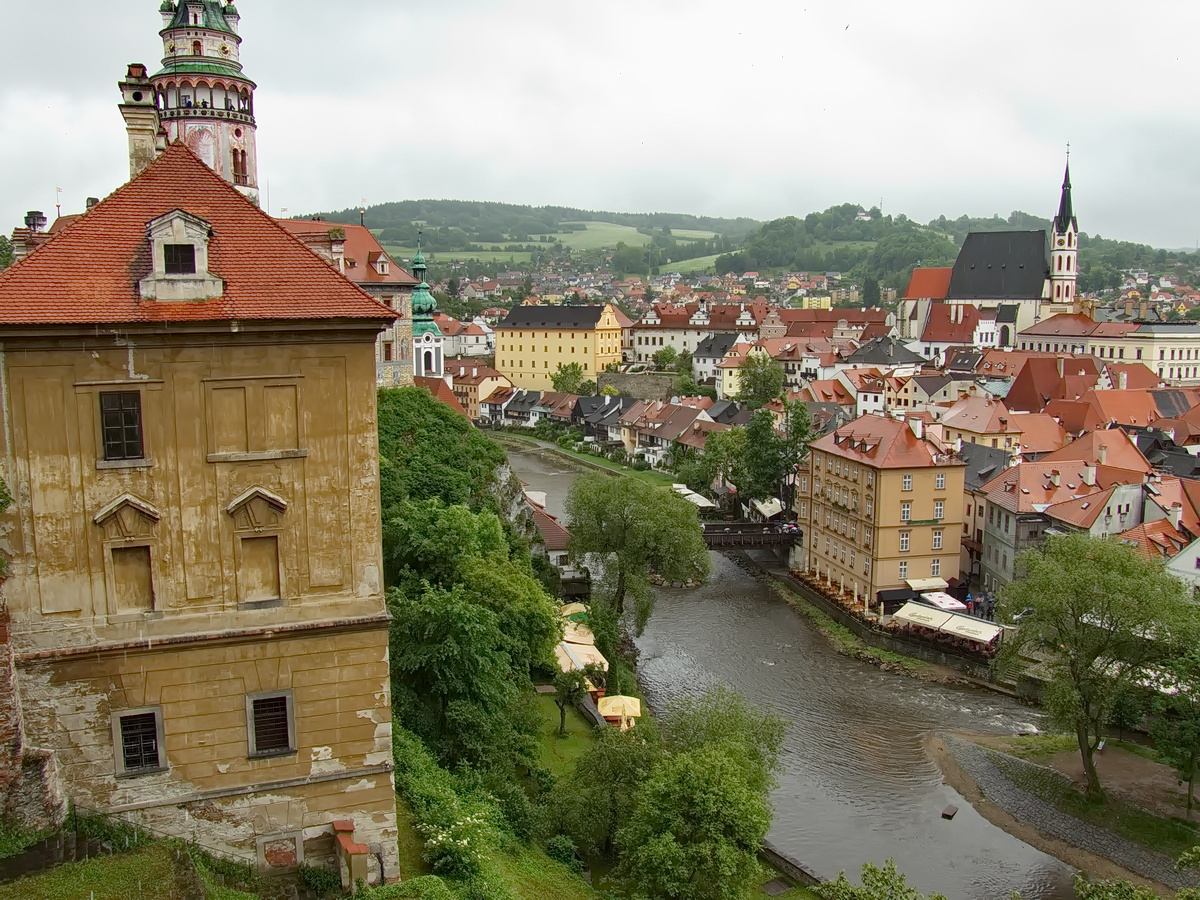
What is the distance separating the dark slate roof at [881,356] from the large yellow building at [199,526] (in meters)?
75.1

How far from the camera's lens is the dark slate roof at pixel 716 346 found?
98.4 m

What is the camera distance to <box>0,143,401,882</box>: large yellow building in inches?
474

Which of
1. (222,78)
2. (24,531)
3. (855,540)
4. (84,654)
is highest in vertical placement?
(222,78)

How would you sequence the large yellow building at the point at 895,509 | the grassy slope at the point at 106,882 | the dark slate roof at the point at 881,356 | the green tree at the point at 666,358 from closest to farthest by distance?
1. the grassy slope at the point at 106,882
2. the large yellow building at the point at 895,509
3. the dark slate roof at the point at 881,356
4. the green tree at the point at 666,358

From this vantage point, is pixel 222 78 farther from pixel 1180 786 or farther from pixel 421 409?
pixel 1180 786

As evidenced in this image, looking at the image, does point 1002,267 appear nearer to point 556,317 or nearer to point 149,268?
point 556,317

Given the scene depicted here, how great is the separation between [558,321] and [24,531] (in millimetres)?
95010

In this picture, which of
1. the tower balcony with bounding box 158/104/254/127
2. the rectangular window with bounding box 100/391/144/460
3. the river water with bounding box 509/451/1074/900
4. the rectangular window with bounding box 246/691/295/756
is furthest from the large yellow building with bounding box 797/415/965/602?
the rectangular window with bounding box 100/391/144/460

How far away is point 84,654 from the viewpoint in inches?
484

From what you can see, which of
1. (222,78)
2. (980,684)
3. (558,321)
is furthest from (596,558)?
(558,321)

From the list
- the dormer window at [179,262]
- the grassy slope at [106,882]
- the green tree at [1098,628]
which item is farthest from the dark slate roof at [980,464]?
the grassy slope at [106,882]

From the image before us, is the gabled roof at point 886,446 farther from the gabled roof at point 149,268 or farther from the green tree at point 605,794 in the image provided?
the gabled roof at point 149,268

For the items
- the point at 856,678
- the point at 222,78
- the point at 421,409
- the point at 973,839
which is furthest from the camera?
the point at 222,78

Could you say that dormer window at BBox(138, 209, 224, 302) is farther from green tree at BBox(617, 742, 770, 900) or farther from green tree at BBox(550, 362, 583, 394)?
green tree at BBox(550, 362, 583, 394)
